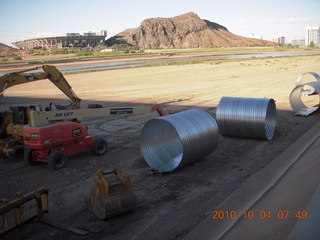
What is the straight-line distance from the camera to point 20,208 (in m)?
7.66

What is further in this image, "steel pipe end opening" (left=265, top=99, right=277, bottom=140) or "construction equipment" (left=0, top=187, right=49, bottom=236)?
"steel pipe end opening" (left=265, top=99, right=277, bottom=140)

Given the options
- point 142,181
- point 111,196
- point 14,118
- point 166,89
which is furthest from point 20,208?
point 166,89

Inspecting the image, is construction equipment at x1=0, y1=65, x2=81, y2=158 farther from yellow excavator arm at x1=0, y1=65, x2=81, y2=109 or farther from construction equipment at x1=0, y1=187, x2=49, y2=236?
construction equipment at x1=0, y1=187, x2=49, y2=236

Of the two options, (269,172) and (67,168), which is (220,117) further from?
(67,168)

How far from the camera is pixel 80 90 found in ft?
110

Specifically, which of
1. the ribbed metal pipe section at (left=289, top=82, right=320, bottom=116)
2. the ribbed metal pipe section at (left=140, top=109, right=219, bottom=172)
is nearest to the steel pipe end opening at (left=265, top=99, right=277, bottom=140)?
the ribbed metal pipe section at (left=140, top=109, right=219, bottom=172)

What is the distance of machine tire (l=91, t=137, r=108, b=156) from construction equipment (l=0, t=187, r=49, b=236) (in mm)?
4676

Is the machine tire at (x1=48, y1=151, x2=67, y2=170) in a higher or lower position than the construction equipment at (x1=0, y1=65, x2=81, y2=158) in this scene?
lower

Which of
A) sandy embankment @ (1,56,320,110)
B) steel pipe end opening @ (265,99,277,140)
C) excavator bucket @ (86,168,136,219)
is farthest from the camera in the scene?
sandy embankment @ (1,56,320,110)

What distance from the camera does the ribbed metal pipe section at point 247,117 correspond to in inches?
548

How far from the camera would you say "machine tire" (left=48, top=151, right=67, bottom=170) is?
11.4 metres

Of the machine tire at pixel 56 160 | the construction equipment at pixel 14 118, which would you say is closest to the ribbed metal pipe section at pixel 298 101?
the construction equipment at pixel 14 118

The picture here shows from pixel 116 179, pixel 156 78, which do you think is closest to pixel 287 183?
pixel 116 179

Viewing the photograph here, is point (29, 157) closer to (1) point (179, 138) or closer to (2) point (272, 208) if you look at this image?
(1) point (179, 138)
